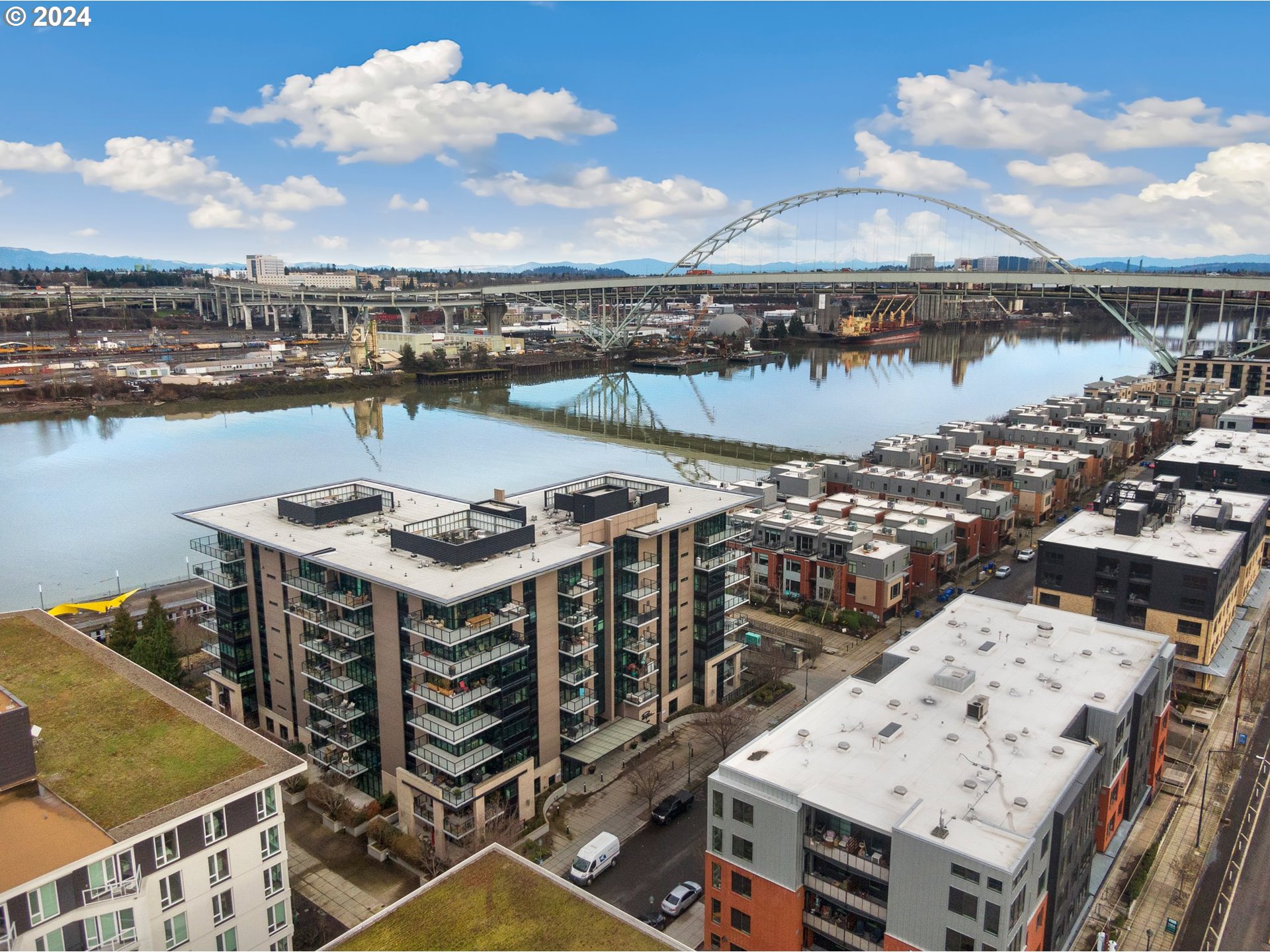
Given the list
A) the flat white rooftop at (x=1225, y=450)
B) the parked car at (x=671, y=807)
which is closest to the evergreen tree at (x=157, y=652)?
the parked car at (x=671, y=807)

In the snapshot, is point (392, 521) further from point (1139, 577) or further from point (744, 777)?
point (1139, 577)

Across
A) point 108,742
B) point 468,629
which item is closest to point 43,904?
point 108,742

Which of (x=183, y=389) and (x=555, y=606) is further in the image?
(x=183, y=389)

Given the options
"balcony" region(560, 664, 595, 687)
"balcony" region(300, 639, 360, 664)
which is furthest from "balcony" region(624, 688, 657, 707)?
"balcony" region(300, 639, 360, 664)

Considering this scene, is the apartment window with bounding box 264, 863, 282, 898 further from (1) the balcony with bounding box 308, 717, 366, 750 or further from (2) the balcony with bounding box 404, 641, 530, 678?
(1) the balcony with bounding box 308, 717, 366, 750

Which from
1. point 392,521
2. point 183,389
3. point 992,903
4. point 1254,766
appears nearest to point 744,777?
point 992,903
